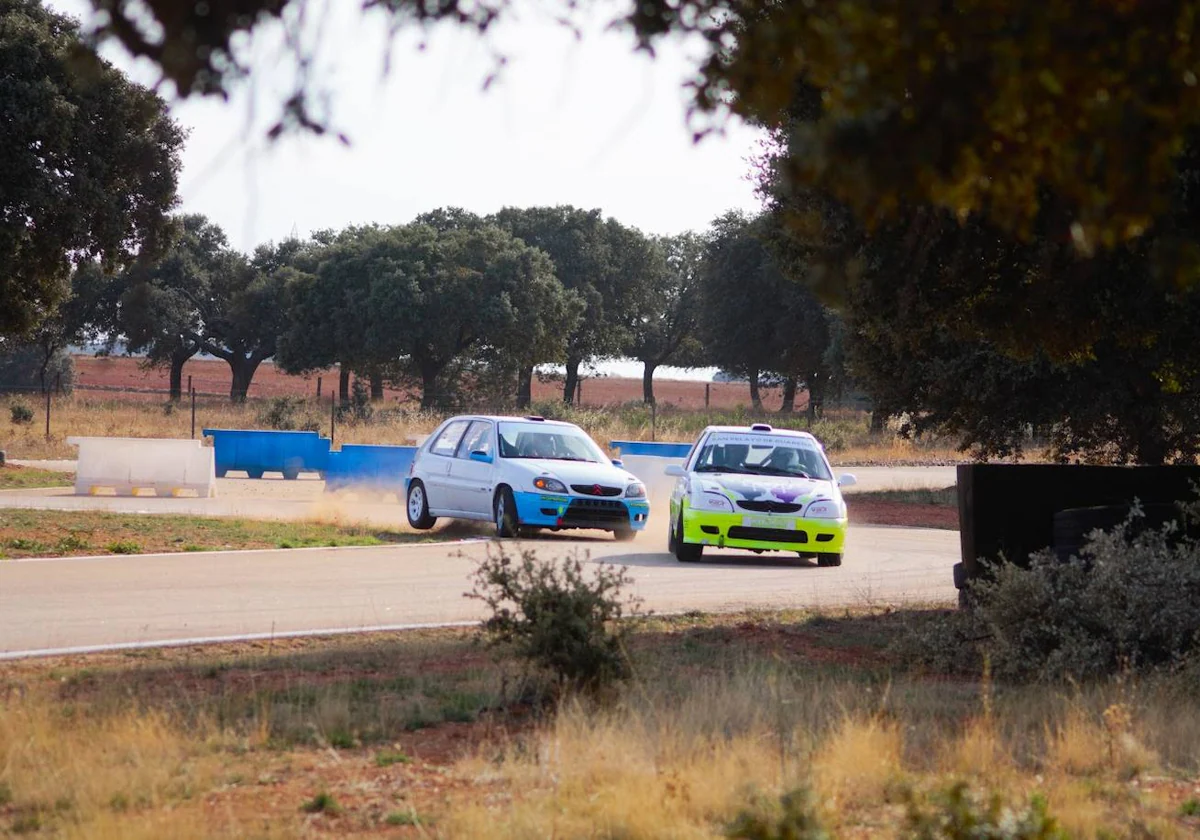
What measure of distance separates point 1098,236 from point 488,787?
378 centimetres

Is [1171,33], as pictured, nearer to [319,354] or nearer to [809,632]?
[809,632]

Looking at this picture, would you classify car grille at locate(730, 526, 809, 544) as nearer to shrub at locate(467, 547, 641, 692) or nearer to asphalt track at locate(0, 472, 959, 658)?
asphalt track at locate(0, 472, 959, 658)

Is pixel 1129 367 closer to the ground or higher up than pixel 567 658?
higher up

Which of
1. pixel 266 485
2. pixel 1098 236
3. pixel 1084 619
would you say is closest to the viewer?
pixel 1098 236

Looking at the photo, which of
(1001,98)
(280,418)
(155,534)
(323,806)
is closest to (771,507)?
(155,534)

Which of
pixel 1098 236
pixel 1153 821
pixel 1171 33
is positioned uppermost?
pixel 1171 33

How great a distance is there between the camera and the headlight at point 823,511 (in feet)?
57.0

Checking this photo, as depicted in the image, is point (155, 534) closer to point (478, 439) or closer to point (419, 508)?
point (419, 508)

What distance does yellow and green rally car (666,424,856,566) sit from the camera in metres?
17.2

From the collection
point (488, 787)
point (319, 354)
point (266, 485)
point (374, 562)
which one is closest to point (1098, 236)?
point (488, 787)

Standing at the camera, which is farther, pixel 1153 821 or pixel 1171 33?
pixel 1153 821

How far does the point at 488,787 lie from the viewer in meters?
6.27

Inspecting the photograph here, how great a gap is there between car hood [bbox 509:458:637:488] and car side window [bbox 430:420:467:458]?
159 centimetres

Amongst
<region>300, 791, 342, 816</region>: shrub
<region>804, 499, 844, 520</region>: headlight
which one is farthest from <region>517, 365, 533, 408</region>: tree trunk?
<region>300, 791, 342, 816</region>: shrub
